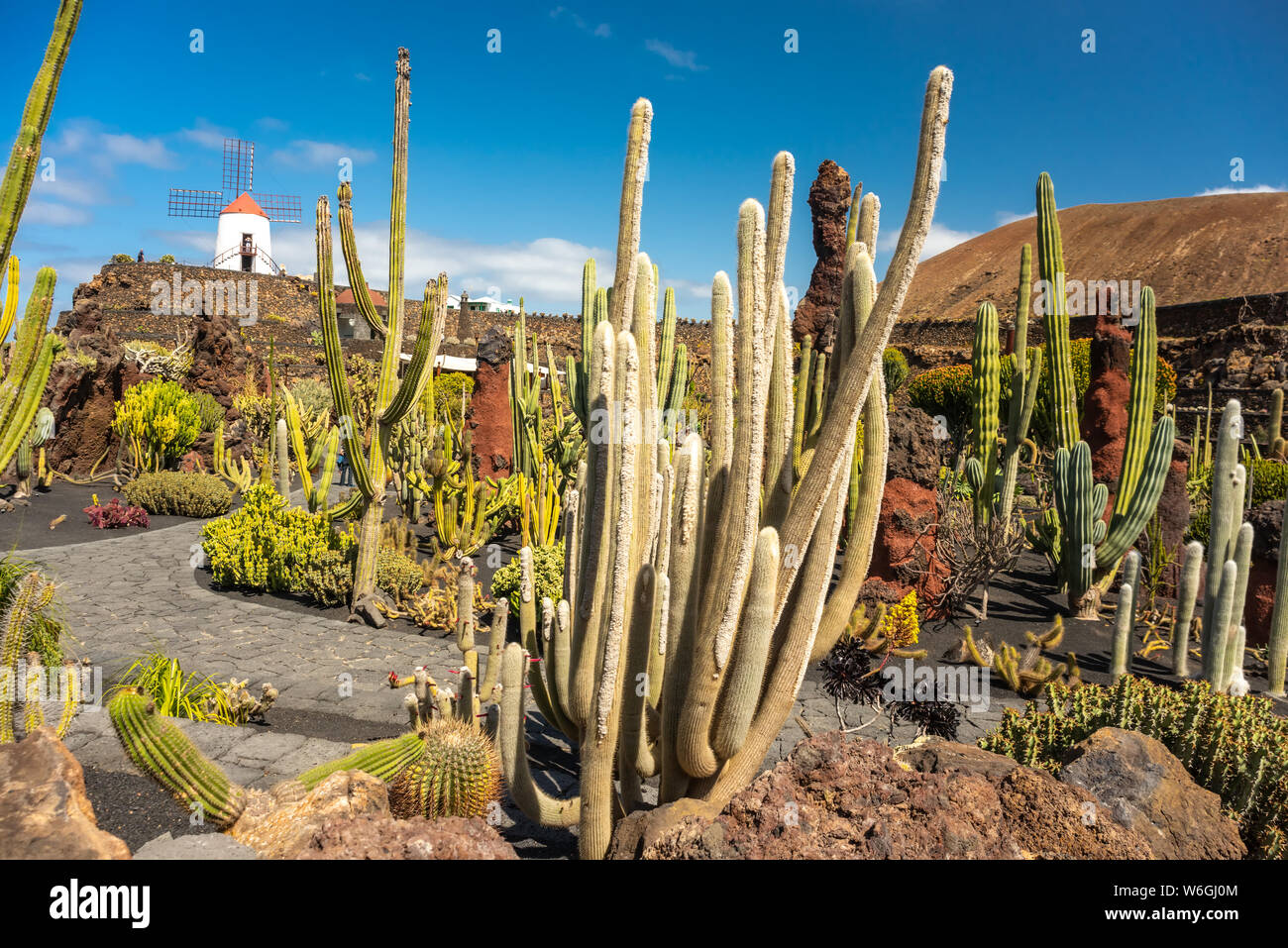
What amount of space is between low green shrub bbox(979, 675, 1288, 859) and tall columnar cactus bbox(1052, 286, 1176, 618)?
3.38m

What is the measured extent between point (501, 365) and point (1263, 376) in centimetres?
1849

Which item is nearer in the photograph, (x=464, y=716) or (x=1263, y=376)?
(x=464, y=716)

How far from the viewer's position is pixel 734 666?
2.09 metres

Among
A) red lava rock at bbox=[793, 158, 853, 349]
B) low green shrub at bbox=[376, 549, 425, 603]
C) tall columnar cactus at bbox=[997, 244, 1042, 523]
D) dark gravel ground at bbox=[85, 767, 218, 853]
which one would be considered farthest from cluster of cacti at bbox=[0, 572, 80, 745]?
red lava rock at bbox=[793, 158, 853, 349]

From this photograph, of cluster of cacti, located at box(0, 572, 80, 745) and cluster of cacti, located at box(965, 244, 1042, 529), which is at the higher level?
cluster of cacti, located at box(965, 244, 1042, 529)

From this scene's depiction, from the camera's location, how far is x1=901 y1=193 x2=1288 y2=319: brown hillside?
132 feet

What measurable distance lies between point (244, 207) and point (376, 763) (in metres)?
53.8

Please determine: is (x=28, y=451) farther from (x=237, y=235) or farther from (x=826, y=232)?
(x=237, y=235)

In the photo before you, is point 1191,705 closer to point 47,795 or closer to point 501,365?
point 47,795

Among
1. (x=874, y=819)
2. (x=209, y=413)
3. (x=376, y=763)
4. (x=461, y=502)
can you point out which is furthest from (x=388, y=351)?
(x=209, y=413)

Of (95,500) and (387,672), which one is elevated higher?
(95,500)

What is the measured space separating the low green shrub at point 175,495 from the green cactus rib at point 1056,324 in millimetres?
10122

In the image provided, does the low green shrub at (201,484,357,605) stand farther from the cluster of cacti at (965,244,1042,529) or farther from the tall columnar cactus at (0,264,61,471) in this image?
the cluster of cacti at (965,244,1042,529)
